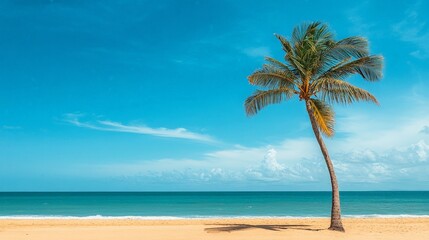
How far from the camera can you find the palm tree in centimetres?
1556

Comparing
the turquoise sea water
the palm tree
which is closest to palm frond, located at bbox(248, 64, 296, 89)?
the palm tree

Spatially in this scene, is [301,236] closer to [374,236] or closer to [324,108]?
[374,236]

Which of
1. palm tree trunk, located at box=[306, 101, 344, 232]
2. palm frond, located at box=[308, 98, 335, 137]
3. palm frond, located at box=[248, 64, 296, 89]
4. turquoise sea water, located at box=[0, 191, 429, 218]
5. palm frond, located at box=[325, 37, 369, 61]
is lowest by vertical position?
turquoise sea water, located at box=[0, 191, 429, 218]

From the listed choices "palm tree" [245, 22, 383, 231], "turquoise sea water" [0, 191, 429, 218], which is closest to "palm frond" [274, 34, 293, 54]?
"palm tree" [245, 22, 383, 231]

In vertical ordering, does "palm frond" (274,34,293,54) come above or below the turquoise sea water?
above

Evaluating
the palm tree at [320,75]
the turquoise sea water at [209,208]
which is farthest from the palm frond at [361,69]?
the turquoise sea water at [209,208]

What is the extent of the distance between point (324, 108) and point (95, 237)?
9.89 m

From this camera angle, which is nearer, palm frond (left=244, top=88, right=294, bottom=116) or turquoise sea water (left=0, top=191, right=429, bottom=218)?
palm frond (left=244, top=88, right=294, bottom=116)

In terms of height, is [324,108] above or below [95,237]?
above

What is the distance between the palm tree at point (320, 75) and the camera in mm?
15562

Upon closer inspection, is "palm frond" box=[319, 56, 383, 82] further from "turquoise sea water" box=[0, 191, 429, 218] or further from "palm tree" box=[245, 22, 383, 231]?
"turquoise sea water" box=[0, 191, 429, 218]

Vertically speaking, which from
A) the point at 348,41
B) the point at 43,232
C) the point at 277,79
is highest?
the point at 348,41

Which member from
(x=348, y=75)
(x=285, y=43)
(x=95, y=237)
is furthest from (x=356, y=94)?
(x=95, y=237)

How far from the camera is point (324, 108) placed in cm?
1644
